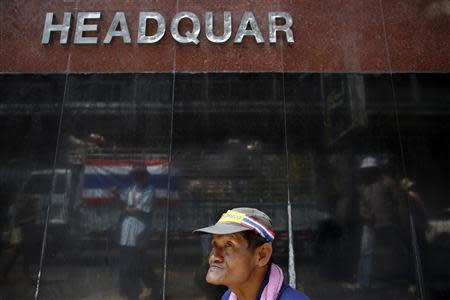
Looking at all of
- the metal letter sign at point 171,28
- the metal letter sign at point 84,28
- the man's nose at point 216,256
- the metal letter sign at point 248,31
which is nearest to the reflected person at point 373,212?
the metal letter sign at point 171,28

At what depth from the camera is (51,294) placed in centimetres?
475

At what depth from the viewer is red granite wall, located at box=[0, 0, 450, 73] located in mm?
5766

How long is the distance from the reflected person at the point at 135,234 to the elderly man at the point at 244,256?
3.15 meters

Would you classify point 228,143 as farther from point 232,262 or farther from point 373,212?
point 232,262

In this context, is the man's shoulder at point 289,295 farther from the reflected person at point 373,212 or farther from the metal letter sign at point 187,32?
the metal letter sign at point 187,32

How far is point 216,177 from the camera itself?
5.24m

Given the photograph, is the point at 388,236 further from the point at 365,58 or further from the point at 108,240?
the point at 108,240

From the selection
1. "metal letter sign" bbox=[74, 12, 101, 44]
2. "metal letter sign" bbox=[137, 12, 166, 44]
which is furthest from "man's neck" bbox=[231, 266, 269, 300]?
"metal letter sign" bbox=[74, 12, 101, 44]

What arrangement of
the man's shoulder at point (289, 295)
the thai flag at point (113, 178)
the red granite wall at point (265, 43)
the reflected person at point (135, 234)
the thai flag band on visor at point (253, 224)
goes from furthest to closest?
the red granite wall at point (265, 43) → the thai flag at point (113, 178) → the reflected person at point (135, 234) → the thai flag band on visor at point (253, 224) → the man's shoulder at point (289, 295)

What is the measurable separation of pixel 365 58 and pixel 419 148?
1.53 meters

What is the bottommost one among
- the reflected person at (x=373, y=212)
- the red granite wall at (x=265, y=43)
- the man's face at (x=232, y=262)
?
the man's face at (x=232, y=262)

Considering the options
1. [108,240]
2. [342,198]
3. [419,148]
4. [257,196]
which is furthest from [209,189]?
[419,148]

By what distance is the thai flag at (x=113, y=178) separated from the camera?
513cm

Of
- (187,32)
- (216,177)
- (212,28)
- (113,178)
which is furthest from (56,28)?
(216,177)
